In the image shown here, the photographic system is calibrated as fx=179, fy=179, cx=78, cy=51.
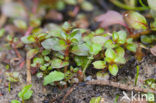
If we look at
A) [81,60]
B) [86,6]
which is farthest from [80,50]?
[86,6]

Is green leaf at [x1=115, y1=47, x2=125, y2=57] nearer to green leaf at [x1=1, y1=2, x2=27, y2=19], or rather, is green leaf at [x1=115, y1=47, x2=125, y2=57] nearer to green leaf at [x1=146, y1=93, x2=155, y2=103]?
green leaf at [x1=146, y1=93, x2=155, y2=103]

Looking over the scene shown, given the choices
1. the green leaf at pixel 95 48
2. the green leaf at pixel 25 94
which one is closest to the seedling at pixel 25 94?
the green leaf at pixel 25 94

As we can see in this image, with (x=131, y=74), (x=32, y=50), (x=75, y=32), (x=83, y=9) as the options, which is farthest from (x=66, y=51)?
(x=83, y=9)

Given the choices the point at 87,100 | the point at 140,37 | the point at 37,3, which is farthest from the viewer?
the point at 37,3

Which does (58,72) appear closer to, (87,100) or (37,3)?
(87,100)

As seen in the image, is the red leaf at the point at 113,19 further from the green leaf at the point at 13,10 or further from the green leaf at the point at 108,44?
the green leaf at the point at 13,10

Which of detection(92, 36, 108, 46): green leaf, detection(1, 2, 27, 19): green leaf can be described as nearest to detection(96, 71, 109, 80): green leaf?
detection(92, 36, 108, 46): green leaf
